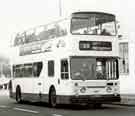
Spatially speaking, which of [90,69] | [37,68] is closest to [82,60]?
[90,69]

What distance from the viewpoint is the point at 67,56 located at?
21.1 meters

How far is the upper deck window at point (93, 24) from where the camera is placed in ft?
69.3

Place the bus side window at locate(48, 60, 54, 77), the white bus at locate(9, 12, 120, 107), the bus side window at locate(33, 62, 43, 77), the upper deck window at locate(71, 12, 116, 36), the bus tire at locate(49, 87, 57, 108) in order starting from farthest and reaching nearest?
the bus side window at locate(33, 62, 43, 77), the bus side window at locate(48, 60, 54, 77), the bus tire at locate(49, 87, 57, 108), the upper deck window at locate(71, 12, 116, 36), the white bus at locate(9, 12, 120, 107)

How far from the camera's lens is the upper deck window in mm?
21109

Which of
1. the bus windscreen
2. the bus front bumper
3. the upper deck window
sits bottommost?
the bus front bumper

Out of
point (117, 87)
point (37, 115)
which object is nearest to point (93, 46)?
point (117, 87)

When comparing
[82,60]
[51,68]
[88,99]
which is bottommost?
[88,99]

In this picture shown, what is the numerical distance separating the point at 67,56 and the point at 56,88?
1741mm

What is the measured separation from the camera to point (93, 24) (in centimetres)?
2162

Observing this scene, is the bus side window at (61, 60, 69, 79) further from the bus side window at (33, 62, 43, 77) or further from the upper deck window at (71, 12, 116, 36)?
the bus side window at (33, 62, 43, 77)

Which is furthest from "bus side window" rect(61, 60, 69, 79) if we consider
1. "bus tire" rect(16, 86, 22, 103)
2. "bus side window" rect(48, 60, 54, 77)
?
"bus tire" rect(16, 86, 22, 103)

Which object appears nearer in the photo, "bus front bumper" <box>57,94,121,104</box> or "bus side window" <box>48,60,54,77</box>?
"bus front bumper" <box>57,94,121,104</box>

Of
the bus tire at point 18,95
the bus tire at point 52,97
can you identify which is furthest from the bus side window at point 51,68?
the bus tire at point 18,95

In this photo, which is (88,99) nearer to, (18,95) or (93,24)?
(93,24)
